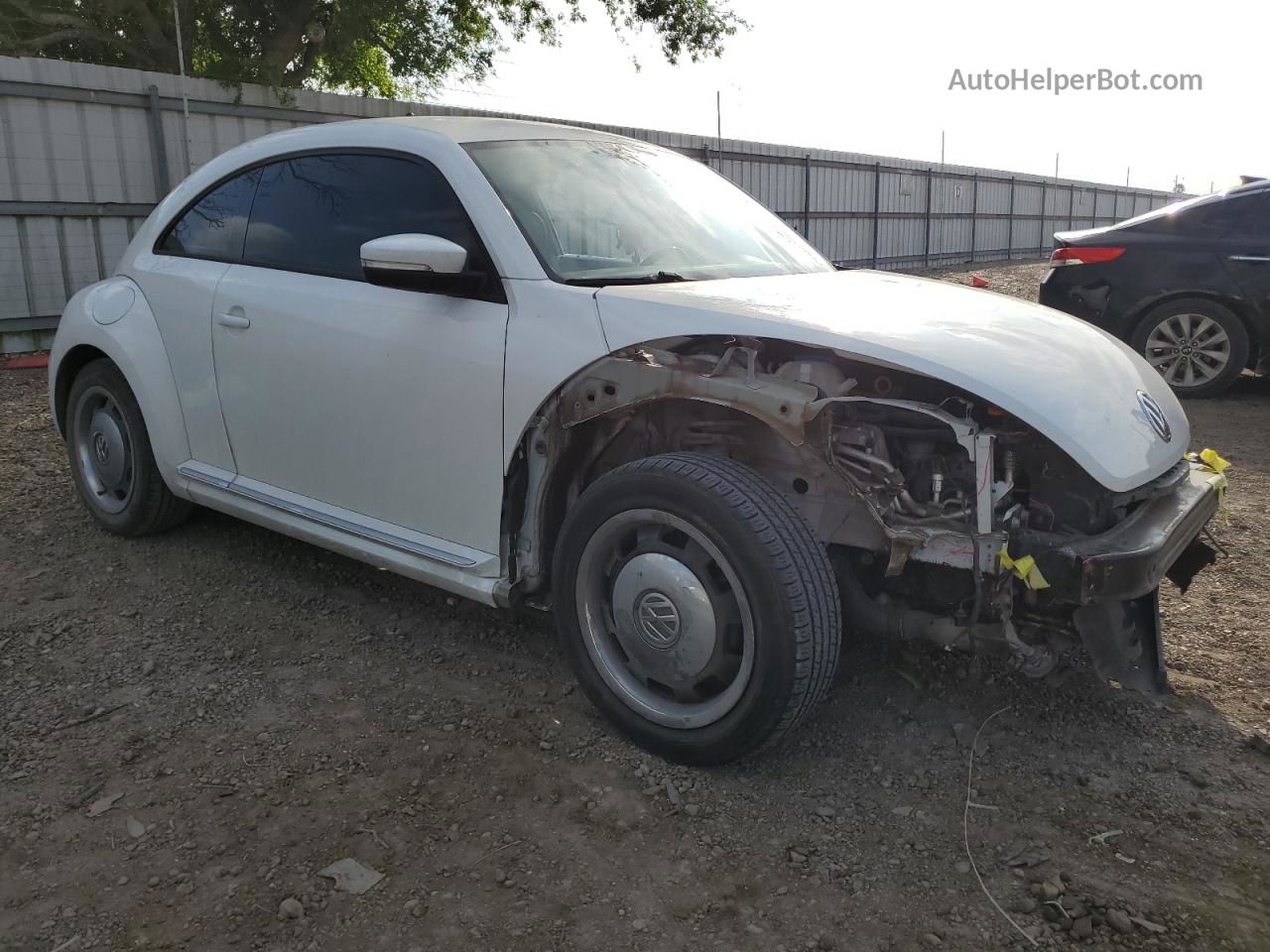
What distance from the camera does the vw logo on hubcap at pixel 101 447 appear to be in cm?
446

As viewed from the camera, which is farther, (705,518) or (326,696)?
(326,696)

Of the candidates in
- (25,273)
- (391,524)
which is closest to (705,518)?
(391,524)

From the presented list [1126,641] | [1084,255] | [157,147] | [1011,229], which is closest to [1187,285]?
[1084,255]

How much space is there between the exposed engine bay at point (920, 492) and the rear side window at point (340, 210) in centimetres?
78

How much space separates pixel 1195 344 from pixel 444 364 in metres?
6.57

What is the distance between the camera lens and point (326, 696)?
3.21 meters

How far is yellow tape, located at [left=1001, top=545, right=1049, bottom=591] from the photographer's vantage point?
2457 mm

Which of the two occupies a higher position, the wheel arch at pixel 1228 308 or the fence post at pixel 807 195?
the fence post at pixel 807 195

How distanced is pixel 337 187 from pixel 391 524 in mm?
1220

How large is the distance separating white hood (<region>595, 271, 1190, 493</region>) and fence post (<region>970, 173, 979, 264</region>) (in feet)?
79.3

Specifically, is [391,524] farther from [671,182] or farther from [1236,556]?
[1236,556]

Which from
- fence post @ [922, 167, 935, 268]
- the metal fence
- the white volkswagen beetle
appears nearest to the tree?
the metal fence

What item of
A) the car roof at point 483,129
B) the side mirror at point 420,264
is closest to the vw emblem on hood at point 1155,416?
the side mirror at point 420,264

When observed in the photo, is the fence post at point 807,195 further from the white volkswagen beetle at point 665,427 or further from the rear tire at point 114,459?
the rear tire at point 114,459
